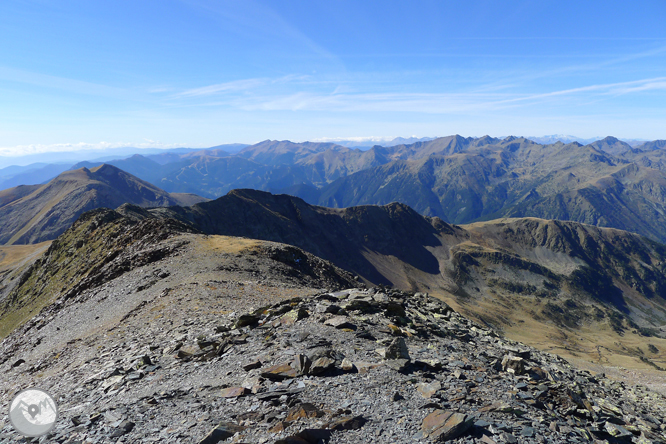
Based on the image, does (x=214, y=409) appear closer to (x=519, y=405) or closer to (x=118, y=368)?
(x=118, y=368)

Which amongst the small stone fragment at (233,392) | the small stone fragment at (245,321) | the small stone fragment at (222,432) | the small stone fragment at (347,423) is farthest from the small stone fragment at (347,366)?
the small stone fragment at (245,321)

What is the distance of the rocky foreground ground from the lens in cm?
995

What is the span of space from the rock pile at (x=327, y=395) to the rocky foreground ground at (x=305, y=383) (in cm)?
6

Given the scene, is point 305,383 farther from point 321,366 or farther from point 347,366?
point 347,366

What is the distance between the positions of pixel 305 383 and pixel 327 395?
1.12 m

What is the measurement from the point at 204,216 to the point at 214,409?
501 ft

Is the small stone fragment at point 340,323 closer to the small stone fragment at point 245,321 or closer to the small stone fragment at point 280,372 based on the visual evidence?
the small stone fragment at point 245,321

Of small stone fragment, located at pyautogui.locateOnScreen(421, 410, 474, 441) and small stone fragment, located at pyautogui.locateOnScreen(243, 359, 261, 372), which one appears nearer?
small stone fragment, located at pyautogui.locateOnScreen(421, 410, 474, 441)

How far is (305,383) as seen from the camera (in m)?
12.0

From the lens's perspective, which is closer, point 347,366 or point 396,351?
point 347,366

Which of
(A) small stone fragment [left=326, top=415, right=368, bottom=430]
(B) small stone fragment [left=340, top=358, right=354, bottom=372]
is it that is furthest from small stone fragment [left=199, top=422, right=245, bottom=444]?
(B) small stone fragment [left=340, top=358, right=354, bottom=372]

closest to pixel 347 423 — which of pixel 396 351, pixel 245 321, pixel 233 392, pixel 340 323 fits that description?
pixel 233 392

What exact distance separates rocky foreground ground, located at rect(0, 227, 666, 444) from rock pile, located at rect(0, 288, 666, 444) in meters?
0.06

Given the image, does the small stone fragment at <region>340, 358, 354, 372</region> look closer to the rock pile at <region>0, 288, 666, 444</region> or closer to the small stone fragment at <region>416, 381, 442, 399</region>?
the rock pile at <region>0, 288, 666, 444</region>
